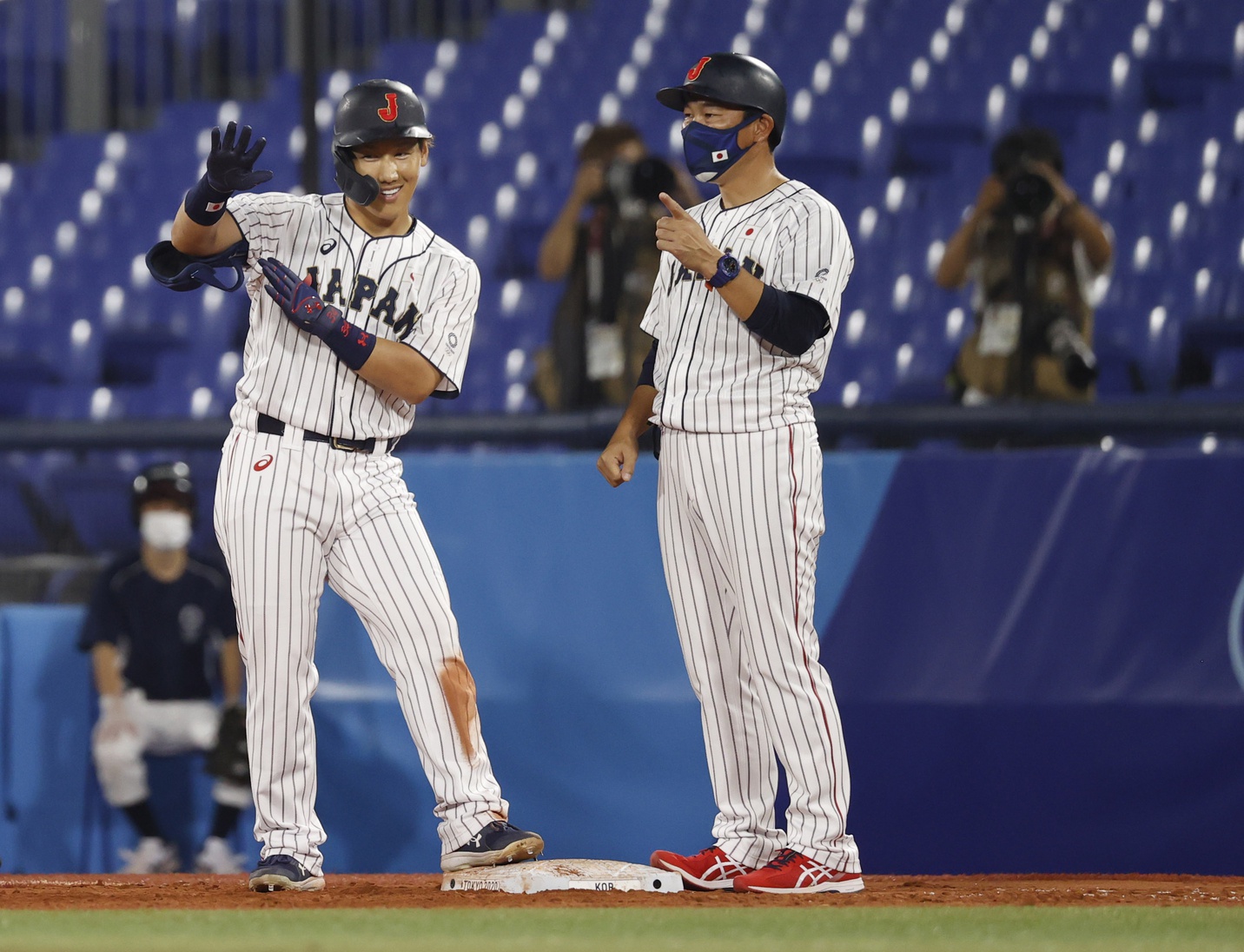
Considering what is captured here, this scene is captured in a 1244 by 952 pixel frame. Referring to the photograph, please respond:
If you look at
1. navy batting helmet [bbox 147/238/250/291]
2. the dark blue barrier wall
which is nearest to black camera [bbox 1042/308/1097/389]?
the dark blue barrier wall

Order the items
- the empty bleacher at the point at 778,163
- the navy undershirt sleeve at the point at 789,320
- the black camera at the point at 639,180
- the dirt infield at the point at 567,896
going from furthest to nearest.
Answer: the empty bleacher at the point at 778,163, the black camera at the point at 639,180, the navy undershirt sleeve at the point at 789,320, the dirt infield at the point at 567,896

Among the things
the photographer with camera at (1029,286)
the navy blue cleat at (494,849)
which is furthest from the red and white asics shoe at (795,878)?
→ the photographer with camera at (1029,286)

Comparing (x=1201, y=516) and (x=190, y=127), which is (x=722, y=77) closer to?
(x=1201, y=516)

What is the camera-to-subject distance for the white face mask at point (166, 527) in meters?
4.78

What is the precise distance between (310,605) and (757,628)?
0.94m

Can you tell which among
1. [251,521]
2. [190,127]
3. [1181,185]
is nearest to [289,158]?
[190,127]

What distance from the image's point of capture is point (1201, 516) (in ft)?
14.0

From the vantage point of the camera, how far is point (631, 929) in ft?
8.90

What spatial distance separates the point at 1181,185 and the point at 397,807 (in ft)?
13.9

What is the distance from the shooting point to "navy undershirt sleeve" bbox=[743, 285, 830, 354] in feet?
10.5

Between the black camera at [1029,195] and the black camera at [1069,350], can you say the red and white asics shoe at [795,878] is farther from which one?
the black camera at [1029,195]

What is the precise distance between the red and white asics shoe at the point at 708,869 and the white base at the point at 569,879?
0.10ft

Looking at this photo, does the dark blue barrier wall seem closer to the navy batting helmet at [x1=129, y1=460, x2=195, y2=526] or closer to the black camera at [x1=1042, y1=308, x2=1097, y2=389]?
the black camera at [x1=1042, y1=308, x2=1097, y2=389]

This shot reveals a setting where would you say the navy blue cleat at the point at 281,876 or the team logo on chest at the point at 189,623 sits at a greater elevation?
the team logo on chest at the point at 189,623
